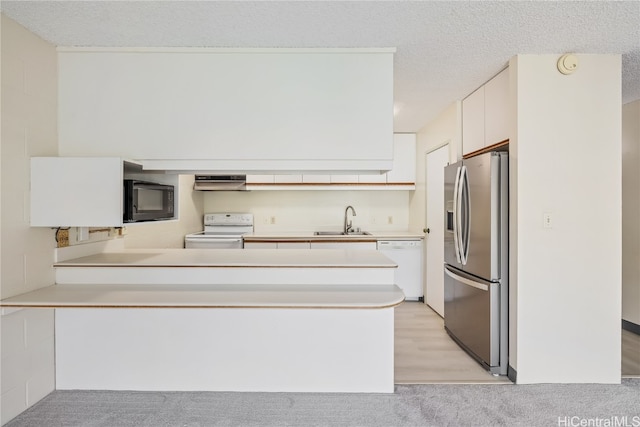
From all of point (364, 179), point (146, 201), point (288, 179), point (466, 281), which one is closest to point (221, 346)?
point (146, 201)

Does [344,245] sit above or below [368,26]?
→ below

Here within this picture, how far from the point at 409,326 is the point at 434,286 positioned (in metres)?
0.72

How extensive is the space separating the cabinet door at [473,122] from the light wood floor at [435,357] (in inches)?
69.9

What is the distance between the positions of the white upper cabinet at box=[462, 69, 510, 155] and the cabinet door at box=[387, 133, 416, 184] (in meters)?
1.34

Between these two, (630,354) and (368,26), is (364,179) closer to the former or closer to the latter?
(368,26)

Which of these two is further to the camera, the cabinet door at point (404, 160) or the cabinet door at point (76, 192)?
the cabinet door at point (404, 160)

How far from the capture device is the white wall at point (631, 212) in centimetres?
342

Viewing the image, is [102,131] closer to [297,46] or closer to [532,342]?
[297,46]

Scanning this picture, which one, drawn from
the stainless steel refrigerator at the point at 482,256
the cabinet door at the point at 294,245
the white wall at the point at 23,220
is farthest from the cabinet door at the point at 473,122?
the white wall at the point at 23,220

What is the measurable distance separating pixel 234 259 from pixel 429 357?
1.78 meters

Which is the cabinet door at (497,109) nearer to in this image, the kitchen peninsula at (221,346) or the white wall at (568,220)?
the white wall at (568,220)

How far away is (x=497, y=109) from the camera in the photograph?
271cm

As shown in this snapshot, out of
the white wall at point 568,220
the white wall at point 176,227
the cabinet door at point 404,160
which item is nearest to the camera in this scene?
the white wall at point 568,220

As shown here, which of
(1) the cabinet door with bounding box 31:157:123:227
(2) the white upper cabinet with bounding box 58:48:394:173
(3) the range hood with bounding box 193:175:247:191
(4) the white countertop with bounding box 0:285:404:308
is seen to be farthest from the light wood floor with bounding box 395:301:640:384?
(3) the range hood with bounding box 193:175:247:191
